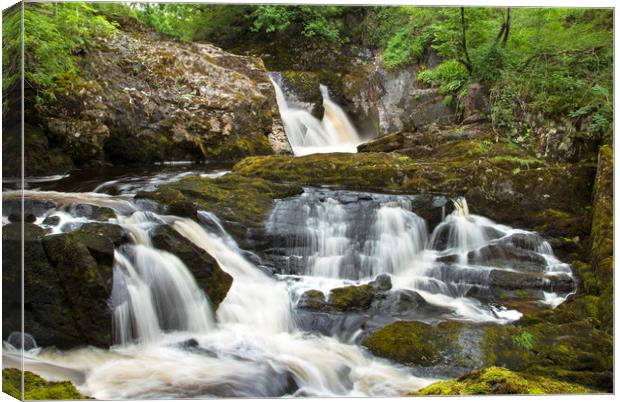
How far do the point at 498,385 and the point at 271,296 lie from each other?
5.77 ft

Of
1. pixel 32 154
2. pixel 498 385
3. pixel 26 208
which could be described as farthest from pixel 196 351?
pixel 498 385

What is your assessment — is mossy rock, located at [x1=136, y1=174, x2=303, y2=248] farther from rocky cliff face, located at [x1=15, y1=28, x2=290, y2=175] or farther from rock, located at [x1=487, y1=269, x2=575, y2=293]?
rock, located at [x1=487, y1=269, x2=575, y2=293]

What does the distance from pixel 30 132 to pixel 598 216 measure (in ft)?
14.1

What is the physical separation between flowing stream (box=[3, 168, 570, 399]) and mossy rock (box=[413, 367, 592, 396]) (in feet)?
0.51

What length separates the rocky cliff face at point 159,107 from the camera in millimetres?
5340

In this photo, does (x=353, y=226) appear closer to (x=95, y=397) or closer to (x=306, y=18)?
(x=306, y=18)

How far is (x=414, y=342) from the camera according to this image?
437cm

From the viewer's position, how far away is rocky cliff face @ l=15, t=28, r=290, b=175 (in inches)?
210

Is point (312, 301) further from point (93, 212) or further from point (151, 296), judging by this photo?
point (93, 212)

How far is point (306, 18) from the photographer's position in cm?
512

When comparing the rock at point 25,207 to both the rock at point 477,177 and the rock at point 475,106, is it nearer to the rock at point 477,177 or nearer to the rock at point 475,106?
the rock at point 477,177

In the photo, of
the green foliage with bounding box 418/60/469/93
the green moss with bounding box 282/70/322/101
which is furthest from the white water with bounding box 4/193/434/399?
the green moss with bounding box 282/70/322/101

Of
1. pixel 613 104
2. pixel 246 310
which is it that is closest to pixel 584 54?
pixel 613 104

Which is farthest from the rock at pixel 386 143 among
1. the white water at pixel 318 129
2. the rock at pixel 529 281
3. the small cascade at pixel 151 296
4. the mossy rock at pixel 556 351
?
the small cascade at pixel 151 296
